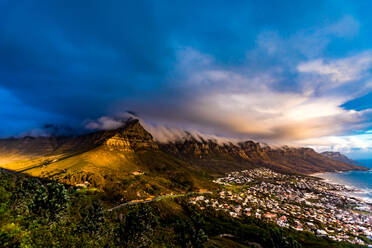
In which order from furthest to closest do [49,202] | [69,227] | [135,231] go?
[135,231] < [49,202] < [69,227]

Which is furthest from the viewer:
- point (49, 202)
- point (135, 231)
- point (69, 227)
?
point (135, 231)

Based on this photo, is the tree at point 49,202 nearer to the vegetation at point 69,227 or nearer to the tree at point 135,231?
the vegetation at point 69,227

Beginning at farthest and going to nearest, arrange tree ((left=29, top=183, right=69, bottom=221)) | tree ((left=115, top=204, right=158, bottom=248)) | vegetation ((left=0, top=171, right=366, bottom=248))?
1. tree ((left=115, top=204, right=158, bottom=248))
2. tree ((left=29, top=183, right=69, bottom=221))
3. vegetation ((left=0, top=171, right=366, bottom=248))

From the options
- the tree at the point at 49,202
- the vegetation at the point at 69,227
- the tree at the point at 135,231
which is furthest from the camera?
the tree at the point at 135,231

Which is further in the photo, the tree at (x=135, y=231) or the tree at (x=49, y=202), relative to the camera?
the tree at (x=135, y=231)

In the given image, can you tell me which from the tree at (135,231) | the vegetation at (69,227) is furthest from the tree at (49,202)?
the tree at (135,231)

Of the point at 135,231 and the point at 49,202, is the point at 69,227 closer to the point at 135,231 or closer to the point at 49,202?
the point at 49,202

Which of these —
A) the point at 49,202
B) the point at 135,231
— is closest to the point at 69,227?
the point at 49,202

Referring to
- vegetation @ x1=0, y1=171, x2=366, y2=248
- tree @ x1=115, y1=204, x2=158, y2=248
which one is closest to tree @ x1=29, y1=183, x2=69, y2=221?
vegetation @ x1=0, y1=171, x2=366, y2=248

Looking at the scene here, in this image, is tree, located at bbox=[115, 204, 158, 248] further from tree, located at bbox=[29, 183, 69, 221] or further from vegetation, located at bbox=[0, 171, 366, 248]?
tree, located at bbox=[29, 183, 69, 221]

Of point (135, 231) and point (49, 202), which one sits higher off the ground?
point (49, 202)

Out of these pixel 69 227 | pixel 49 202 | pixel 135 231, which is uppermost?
pixel 69 227
